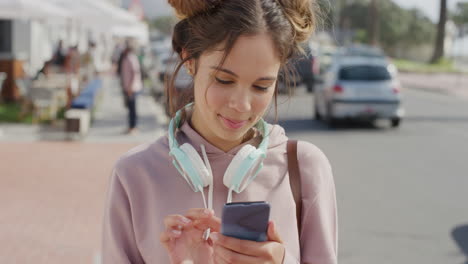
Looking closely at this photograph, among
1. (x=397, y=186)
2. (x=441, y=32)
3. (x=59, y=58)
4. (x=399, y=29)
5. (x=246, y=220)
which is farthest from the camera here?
(x=399, y=29)

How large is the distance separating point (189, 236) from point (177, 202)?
195 mm

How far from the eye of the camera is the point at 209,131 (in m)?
2.11

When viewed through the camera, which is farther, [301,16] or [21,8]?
[21,8]

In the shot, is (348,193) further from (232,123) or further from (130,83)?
(232,123)

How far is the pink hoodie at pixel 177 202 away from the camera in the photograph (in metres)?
2.01

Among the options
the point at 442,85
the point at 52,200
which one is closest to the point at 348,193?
the point at 52,200

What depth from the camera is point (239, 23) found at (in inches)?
76.2

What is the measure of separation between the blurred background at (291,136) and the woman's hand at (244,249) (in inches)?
27.4

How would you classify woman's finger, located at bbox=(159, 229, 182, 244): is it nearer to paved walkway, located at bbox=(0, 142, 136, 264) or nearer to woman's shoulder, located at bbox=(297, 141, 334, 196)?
woman's shoulder, located at bbox=(297, 141, 334, 196)

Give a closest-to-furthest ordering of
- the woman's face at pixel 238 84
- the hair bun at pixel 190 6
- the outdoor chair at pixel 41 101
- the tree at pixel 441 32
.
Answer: the woman's face at pixel 238 84 → the hair bun at pixel 190 6 → the outdoor chair at pixel 41 101 → the tree at pixel 441 32

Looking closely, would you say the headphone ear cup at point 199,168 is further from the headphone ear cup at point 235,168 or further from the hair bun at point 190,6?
the hair bun at point 190,6

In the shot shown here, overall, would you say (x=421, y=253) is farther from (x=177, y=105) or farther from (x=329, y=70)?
(x=329, y=70)

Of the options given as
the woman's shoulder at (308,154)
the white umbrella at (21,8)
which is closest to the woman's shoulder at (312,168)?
the woman's shoulder at (308,154)

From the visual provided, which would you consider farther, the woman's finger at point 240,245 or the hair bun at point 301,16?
the hair bun at point 301,16
